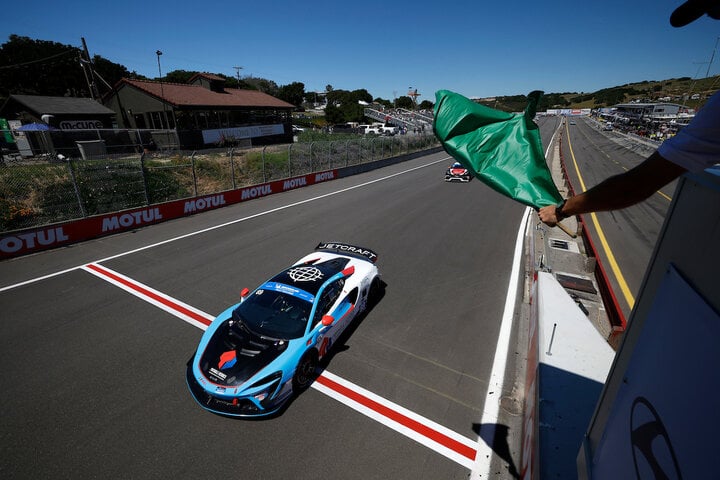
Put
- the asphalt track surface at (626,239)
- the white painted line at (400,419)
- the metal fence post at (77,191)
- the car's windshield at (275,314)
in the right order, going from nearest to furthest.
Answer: the white painted line at (400,419) < the car's windshield at (275,314) < the asphalt track surface at (626,239) < the metal fence post at (77,191)

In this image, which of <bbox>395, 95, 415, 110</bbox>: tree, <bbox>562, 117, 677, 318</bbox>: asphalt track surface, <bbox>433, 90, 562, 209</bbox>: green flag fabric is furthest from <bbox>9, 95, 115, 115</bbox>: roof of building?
<bbox>395, 95, 415, 110</bbox>: tree

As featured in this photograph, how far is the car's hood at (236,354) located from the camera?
16.5 feet

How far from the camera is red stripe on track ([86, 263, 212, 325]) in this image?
7.43 metres

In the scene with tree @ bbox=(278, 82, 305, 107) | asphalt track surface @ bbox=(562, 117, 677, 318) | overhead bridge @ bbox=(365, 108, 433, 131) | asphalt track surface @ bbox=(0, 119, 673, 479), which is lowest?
asphalt track surface @ bbox=(562, 117, 677, 318)

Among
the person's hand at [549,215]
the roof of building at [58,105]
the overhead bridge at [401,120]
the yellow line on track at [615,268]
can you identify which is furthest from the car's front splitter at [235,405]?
the overhead bridge at [401,120]

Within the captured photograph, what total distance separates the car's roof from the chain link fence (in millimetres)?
10256

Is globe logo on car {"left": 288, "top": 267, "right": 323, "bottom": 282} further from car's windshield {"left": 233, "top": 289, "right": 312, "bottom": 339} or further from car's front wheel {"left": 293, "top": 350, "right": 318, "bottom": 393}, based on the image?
car's front wheel {"left": 293, "top": 350, "right": 318, "bottom": 393}

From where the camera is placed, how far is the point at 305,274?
6.51m

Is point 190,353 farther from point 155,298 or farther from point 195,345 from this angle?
point 155,298

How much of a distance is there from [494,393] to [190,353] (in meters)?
5.49

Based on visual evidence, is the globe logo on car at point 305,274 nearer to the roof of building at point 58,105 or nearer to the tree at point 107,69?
the roof of building at point 58,105

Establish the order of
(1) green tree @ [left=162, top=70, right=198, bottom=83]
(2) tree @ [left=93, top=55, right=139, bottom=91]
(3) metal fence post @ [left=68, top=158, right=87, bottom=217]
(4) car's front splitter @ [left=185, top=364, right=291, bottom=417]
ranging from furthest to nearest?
(1) green tree @ [left=162, top=70, right=198, bottom=83], (2) tree @ [left=93, top=55, right=139, bottom=91], (3) metal fence post @ [left=68, top=158, right=87, bottom=217], (4) car's front splitter @ [left=185, top=364, right=291, bottom=417]

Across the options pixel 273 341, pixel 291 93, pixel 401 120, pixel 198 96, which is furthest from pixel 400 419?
pixel 291 93

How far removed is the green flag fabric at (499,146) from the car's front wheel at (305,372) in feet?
13.6
